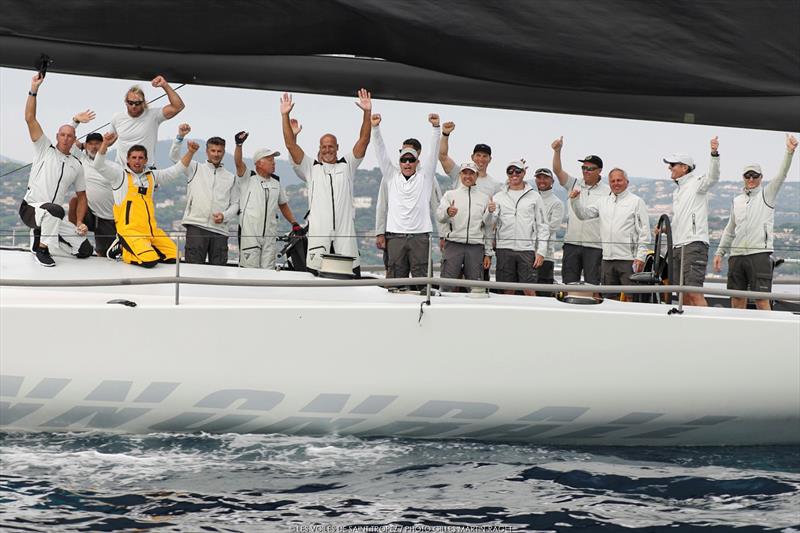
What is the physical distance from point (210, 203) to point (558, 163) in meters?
2.22

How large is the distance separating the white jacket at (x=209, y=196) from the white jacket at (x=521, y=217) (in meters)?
1.66

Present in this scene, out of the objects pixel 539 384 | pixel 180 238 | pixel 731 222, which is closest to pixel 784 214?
pixel 731 222

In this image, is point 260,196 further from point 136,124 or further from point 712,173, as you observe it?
point 712,173

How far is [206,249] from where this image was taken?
22.0 feet

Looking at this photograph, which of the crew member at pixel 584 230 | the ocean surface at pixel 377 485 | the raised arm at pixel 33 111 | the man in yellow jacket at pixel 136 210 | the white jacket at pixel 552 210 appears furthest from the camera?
the white jacket at pixel 552 210

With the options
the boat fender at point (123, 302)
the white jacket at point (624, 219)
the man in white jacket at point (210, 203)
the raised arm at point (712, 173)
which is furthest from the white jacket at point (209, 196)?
the raised arm at point (712, 173)

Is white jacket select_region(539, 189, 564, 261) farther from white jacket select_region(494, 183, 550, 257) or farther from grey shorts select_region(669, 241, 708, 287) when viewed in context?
grey shorts select_region(669, 241, 708, 287)

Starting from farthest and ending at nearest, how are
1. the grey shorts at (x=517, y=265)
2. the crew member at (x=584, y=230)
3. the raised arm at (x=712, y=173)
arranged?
the crew member at (x=584, y=230)
the grey shorts at (x=517, y=265)
the raised arm at (x=712, y=173)

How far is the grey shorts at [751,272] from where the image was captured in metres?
6.54

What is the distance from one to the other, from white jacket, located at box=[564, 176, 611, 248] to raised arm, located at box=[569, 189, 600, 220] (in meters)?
0.03

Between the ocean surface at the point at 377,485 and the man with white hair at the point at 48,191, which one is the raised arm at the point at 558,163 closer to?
the ocean surface at the point at 377,485

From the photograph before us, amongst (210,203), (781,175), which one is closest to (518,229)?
(781,175)

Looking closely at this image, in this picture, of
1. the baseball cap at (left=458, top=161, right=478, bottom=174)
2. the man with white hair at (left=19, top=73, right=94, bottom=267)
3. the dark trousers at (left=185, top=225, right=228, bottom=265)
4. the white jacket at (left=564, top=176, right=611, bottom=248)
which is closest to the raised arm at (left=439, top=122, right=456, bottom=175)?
the baseball cap at (left=458, top=161, right=478, bottom=174)

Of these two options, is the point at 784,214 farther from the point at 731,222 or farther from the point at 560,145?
the point at 560,145
